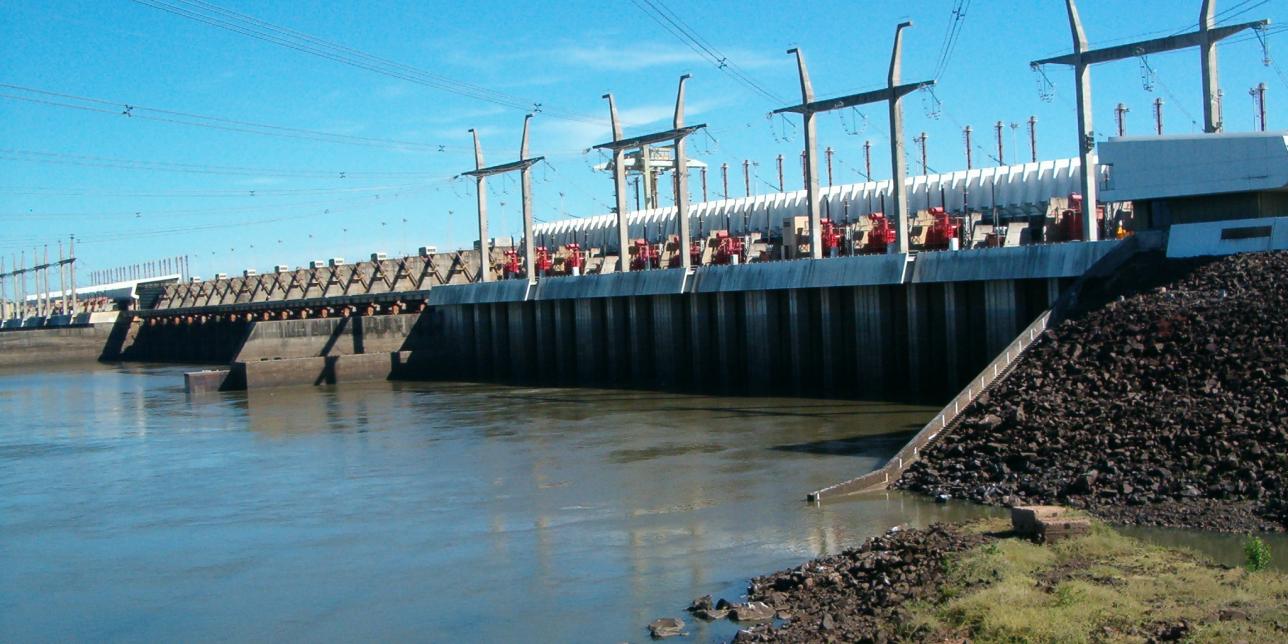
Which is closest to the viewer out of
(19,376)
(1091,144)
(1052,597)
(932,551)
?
(1052,597)

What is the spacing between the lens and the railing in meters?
20.6

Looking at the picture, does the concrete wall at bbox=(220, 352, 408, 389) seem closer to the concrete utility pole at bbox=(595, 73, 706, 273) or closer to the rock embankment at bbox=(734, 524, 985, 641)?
the concrete utility pole at bbox=(595, 73, 706, 273)

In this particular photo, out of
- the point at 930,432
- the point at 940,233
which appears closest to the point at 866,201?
the point at 940,233

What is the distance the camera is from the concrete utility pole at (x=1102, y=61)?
3069cm

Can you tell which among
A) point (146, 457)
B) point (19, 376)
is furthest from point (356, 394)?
point (19, 376)

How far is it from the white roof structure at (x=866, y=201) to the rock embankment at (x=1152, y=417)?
82.2ft

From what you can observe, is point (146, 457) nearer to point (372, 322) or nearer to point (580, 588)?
point (580, 588)

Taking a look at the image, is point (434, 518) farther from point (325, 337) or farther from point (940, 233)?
point (325, 337)

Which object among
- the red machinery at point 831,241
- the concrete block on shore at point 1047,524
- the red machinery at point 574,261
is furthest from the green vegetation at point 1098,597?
the red machinery at point 574,261

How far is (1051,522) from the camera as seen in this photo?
51.4 feet

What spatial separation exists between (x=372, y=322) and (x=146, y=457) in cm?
2694

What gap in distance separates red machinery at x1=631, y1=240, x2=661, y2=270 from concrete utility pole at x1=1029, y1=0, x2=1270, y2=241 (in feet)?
81.5

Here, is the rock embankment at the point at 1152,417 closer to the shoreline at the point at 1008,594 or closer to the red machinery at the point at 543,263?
the shoreline at the point at 1008,594

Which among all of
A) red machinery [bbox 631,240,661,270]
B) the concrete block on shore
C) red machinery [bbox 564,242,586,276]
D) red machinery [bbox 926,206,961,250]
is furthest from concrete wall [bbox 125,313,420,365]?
the concrete block on shore
